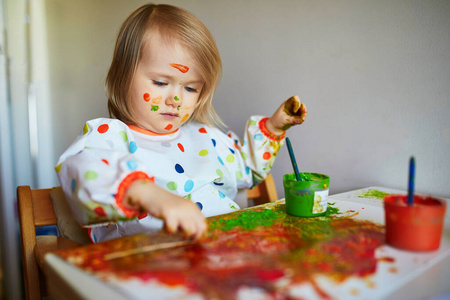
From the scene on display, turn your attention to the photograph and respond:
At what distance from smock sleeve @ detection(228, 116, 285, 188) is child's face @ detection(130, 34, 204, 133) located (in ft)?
0.78

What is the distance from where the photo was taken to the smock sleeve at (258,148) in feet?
3.30

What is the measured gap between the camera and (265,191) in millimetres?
1113

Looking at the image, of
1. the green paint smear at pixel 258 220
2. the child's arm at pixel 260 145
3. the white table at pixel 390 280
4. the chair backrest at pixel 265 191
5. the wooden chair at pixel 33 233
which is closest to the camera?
the white table at pixel 390 280

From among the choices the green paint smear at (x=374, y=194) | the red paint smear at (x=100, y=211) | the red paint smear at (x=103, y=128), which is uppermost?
the red paint smear at (x=103, y=128)

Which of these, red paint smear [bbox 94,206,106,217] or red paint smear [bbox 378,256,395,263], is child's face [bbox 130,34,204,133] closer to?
red paint smear [bbox 94,206,106,217]

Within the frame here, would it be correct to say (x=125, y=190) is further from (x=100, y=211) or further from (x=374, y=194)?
(x=374, y=194)

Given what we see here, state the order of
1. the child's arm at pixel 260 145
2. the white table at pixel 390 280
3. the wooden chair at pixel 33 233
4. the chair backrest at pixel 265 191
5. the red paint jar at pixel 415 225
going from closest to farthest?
the white table at pixel 390 280
the red paint jar at pixel 415 225
the wooden chair at pixel 33 233
the child's arm at pixel 260 145
the chair backrest at pixel 265 191

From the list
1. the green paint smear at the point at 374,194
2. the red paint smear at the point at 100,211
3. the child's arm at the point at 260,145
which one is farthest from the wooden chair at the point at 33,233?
the green paint smear at the point at 374,194

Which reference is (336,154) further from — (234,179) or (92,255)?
(92,255)

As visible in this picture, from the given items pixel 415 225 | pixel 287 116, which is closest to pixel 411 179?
pixel 415 225

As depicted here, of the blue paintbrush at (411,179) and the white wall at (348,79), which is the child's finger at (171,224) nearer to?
the blue paintbrush at (411,179)

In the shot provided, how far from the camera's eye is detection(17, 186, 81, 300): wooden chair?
734mm

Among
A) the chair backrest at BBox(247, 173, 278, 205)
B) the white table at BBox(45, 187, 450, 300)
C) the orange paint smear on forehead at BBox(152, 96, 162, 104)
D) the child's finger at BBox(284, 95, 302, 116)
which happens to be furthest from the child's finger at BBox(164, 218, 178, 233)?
the chair backrest at BBox(247, 173, 278, 205)

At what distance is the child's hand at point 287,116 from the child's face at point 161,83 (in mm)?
249
